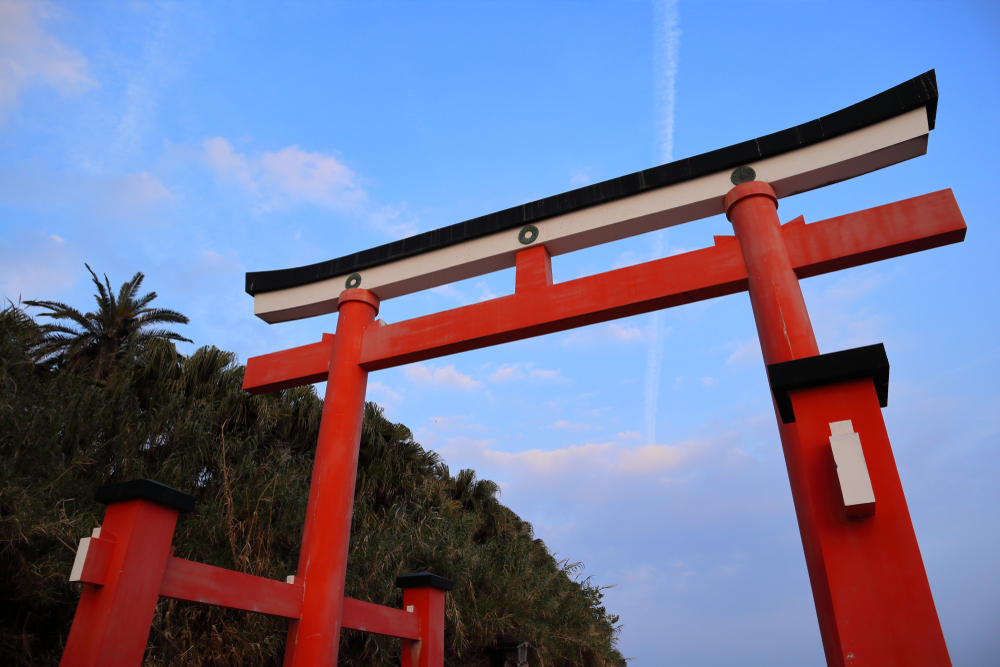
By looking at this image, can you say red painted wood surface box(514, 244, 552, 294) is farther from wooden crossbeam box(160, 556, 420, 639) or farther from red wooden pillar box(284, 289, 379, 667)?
wooden crossbeam box(160, 556, 420, 639)

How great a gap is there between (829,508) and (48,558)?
5306 mm

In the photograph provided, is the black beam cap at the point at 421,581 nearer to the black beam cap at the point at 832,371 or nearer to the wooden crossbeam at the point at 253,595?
the wooden crossbeam at the point at 253,595

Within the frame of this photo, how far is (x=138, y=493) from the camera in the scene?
2734 mm

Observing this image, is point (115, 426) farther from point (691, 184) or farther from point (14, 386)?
point (691, 184)

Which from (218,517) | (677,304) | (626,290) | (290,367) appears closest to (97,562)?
(290,367)

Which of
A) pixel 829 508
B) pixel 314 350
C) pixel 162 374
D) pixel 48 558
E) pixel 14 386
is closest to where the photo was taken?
pixel 829 508

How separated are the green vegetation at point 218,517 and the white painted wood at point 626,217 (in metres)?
1.65

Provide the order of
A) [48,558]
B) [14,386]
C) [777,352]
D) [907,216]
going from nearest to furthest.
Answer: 1. [777,352]
2. [907,216]
3. [48,558]
4. [14,386]

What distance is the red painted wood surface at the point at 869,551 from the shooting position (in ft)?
6.05

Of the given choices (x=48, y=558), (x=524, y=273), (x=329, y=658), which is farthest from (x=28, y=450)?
(x=524, y=273)

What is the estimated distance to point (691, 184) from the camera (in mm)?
4441

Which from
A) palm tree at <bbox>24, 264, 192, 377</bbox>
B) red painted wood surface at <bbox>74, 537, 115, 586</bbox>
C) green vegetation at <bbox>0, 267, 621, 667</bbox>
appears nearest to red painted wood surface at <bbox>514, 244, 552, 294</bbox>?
red painted wood surface at <bbox>74, 537, 115, 586</bbox>

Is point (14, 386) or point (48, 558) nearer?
point (48, 558)

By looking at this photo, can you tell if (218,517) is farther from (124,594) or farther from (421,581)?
(124,594)
